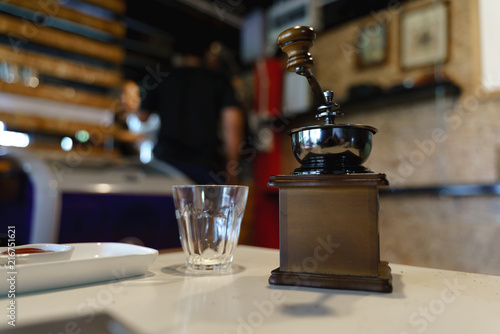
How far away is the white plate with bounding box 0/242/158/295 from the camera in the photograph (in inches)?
21.3

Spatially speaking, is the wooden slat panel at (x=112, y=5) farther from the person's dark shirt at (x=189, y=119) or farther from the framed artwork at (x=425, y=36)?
the framed artwork at (x=425, y=36)

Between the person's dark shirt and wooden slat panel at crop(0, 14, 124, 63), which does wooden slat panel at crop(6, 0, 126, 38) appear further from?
the person's dark shirt

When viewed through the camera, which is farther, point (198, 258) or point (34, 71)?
point (34, 71)

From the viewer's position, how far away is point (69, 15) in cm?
325

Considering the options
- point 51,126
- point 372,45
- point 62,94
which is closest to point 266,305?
A: point 372,45

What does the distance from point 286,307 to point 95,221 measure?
1.67m

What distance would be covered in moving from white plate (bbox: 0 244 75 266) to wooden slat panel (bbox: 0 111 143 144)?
2684 millimetres

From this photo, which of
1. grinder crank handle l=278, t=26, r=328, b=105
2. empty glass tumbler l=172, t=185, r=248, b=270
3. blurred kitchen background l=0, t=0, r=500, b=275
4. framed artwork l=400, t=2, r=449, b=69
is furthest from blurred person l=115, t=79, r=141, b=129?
grinder crank handle l=278, t=26, r=328, b=105

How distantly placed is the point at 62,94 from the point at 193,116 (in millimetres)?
1374

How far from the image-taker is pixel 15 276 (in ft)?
1.76

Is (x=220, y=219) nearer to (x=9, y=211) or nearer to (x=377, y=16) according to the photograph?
(x=9, y=211)

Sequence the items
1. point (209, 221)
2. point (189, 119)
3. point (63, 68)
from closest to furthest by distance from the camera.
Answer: point (209, 221)
point (189, 119)
point (63, 68)

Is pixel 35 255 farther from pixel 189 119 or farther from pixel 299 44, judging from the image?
pixel 189 119

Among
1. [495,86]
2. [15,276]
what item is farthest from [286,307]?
[495,86]
